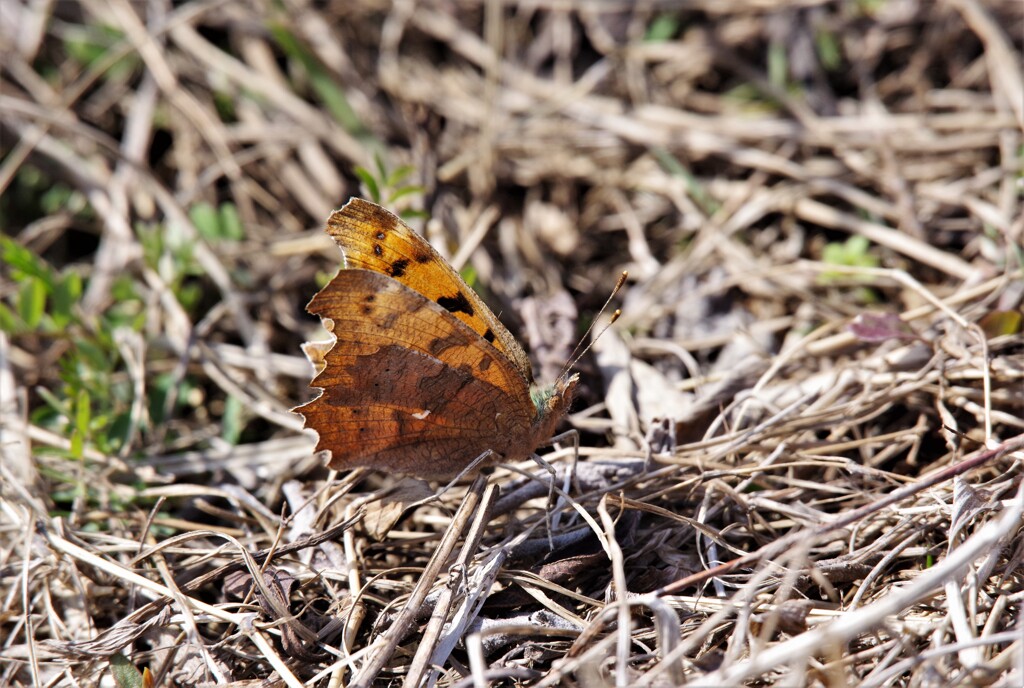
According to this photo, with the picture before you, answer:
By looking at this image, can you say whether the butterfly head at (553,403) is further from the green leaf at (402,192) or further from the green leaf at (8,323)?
the green leaf at (8,323)

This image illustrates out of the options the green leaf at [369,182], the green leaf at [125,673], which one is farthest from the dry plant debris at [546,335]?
the green leaf at [369,182]

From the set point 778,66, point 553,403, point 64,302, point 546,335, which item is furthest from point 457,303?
point 778,66

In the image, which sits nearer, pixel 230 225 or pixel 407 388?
pixel 407 388

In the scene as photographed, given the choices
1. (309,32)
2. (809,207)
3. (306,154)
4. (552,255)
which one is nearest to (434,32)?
(309,32)

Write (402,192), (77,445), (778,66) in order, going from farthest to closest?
1. (778,66)
2. (402,192)
3. (77,445)

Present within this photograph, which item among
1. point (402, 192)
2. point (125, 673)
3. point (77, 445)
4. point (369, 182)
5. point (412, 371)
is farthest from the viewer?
point (402, 192)

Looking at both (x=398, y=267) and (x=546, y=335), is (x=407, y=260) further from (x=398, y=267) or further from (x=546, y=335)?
(x=546, y=335)
